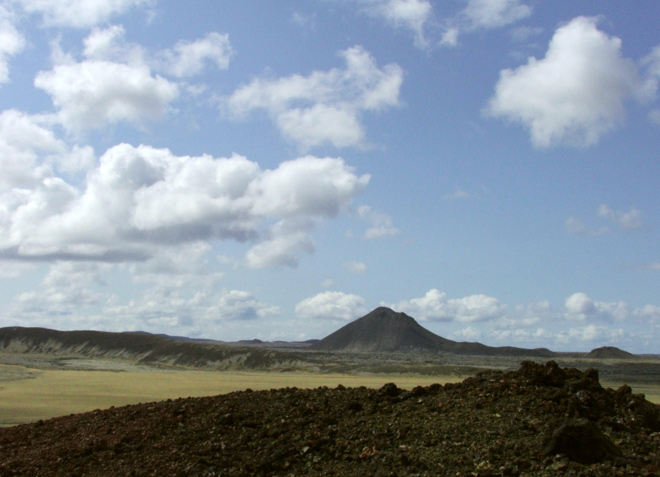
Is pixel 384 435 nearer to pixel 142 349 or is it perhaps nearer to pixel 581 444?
pixel 581 444

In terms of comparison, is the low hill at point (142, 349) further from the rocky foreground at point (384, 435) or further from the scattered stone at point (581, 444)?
the scattered stone at point (581, 444)

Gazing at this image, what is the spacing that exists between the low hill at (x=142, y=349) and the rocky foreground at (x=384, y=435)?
8939 centimetres

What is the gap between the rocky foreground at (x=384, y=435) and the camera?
31.6 ft

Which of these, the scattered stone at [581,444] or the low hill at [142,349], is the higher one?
the scattered stone at [581,444]

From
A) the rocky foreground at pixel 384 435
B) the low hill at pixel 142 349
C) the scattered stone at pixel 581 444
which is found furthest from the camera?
the low hill at pixel 142 349

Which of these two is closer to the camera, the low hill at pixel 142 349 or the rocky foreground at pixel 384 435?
the rocky foreground at pixel 384 435

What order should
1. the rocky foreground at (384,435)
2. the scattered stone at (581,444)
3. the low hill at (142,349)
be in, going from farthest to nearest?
the low hill at (142,349) → the rocky foreground at (384,435) → the scattered stone at (581,444)

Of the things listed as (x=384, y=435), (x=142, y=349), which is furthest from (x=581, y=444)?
(x=142, y=349)

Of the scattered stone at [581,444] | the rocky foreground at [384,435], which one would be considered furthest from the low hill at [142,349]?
the scattered stone at [581,444]

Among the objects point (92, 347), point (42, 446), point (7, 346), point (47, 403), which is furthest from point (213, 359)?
point (42, 446)

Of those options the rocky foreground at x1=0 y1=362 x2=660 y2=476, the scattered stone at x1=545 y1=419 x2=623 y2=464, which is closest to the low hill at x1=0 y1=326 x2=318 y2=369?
the rocky foreground at x1=0 y1=362 x2=660 y2=476

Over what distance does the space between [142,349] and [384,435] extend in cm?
13636

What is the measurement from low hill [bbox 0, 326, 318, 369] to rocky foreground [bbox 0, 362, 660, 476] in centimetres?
8939

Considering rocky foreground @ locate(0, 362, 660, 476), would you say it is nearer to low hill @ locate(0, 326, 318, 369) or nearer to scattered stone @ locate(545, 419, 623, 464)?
scattered stone @ locate(545, 419, 623, 464)
